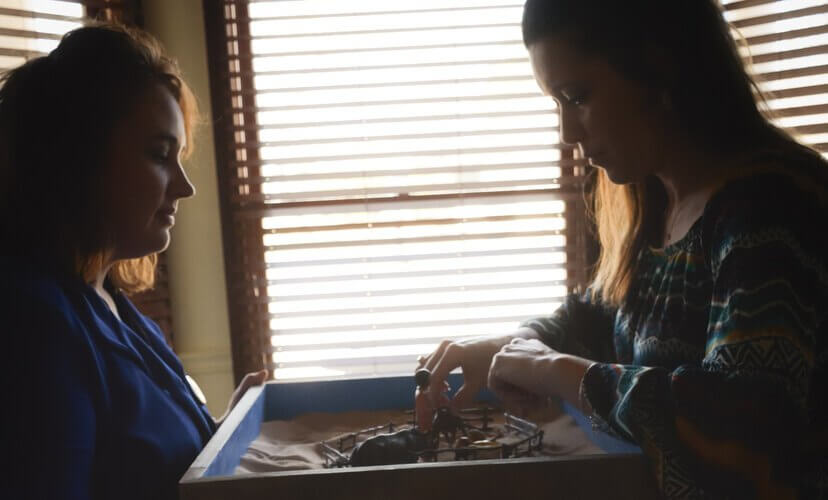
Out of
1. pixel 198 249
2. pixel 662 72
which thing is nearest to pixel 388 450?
pixel 662 72

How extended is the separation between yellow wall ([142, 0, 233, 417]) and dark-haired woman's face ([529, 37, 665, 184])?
1494 millimetres

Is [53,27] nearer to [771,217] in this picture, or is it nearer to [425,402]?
[425,402]

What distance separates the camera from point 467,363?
40.9 inches

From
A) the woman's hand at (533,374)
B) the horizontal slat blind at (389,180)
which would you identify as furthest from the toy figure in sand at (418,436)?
the horizontal slat blind at (389,180)

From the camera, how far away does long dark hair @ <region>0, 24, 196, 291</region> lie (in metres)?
0.91

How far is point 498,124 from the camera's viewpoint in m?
2.13

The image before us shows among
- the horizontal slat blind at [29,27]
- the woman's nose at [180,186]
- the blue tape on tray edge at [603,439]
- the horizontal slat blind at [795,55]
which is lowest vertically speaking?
the blue tape on tray edge at [603,439]

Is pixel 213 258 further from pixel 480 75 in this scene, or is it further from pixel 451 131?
pixel 480 75

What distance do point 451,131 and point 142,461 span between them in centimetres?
153

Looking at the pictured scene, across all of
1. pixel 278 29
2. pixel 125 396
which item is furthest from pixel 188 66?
pixel 125 396

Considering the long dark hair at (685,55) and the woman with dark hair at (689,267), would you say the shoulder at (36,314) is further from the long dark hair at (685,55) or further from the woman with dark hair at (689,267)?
the long dark hair at (685,55)

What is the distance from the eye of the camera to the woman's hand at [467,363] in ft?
3.33

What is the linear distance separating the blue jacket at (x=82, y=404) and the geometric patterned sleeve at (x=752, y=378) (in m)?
0.62

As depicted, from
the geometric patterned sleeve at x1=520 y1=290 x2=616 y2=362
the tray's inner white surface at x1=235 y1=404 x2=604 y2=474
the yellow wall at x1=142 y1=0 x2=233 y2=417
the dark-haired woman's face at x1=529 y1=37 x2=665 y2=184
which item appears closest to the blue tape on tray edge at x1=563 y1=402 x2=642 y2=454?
the tray's inner white surface at x1=235 y1=404 x2=604 y2=474
